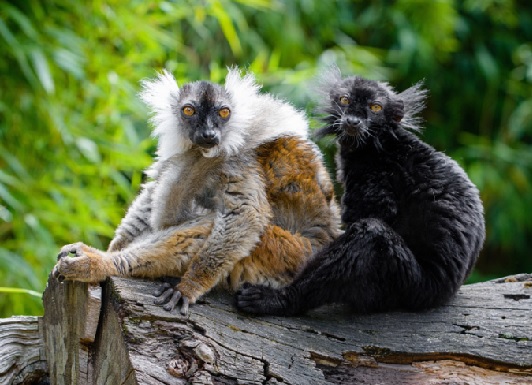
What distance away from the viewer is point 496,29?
10336 mm

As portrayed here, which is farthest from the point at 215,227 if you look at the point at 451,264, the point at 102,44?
the point at 102,44

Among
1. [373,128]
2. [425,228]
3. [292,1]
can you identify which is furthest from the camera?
[292,1]

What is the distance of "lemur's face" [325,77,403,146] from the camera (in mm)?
4277

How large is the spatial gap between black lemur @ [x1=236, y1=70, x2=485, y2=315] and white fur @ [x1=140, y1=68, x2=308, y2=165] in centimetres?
34

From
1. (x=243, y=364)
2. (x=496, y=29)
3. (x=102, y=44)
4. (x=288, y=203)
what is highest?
(x=496, y=29)

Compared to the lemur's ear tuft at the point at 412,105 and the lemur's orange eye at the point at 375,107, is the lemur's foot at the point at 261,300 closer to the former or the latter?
the lemur's orange eye at the point at 375,107

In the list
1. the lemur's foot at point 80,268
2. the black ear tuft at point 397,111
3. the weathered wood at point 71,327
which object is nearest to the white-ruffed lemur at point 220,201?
the lemur's foot at point 80,268

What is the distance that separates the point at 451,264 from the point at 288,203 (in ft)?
3.08

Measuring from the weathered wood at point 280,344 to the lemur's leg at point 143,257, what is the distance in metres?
0.08

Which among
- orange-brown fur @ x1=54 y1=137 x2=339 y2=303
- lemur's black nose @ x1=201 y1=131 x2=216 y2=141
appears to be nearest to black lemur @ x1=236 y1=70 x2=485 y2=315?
orange-brown fur @ x1=54 y1=137 x2=339 y2=303

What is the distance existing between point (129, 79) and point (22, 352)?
3.34 meters

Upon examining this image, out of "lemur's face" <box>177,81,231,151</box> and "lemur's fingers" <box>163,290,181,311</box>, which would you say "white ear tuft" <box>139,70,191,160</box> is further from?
"lemur's fingers" <box>163,290,181,311</box>

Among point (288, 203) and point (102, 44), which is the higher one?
point (102, 44)

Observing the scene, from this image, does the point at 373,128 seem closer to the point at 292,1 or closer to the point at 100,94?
the point at 100,94
